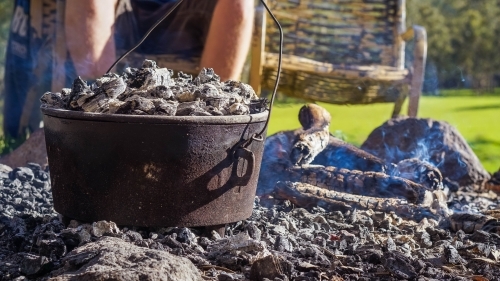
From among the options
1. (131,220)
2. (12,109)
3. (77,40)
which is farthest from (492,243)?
(12,109)

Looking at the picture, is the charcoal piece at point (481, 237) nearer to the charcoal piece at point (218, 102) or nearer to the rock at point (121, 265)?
the charcoal piece at point (218, 102)

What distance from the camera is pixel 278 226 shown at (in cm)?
278

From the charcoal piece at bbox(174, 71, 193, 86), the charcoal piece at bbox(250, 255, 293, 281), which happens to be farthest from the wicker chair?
the charcoal piece at bbox(250, 255, 293, 281)

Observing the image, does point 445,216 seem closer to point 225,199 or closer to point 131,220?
point 225,199

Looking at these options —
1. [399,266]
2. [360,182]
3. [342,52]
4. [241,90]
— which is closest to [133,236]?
[241,90]

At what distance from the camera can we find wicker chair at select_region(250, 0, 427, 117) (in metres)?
5.40

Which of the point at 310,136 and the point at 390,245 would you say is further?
the point at 310,136

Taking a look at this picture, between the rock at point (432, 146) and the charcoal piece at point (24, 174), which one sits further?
the rock at point (432, 146)

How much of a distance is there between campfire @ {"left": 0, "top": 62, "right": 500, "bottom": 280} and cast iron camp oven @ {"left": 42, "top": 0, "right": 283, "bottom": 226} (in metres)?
0.08

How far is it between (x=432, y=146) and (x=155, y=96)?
2.59 metres

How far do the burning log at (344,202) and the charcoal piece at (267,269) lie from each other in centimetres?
115

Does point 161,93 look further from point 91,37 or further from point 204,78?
point 91,37

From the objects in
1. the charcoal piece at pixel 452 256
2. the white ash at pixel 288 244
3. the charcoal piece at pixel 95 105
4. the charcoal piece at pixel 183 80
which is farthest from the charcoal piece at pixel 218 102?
the charcoal piece at pixel 452 256

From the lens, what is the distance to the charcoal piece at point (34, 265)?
2139mm
